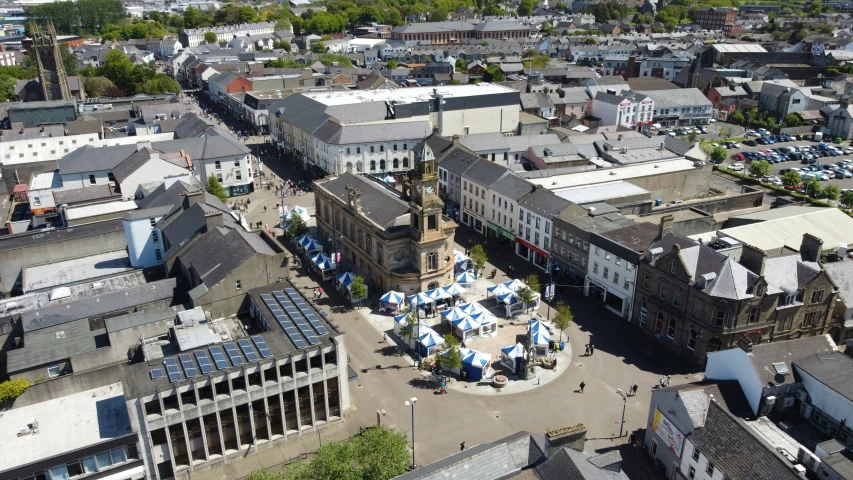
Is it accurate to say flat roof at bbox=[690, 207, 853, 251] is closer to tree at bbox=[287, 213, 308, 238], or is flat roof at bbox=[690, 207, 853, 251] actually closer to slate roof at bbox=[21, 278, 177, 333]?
tree at bbox=[287, 213, 308, 238]

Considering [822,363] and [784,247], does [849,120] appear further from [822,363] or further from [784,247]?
[822,363]

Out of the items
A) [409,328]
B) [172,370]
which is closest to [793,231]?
[409,328]

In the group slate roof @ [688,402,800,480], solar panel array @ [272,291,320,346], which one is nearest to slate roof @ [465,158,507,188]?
solar panel array @ [272,291,320,346]

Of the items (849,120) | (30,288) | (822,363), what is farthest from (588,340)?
(849,120)

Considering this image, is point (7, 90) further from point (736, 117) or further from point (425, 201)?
point (736, 117)

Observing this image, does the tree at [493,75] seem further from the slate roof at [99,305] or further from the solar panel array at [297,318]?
the solar panel array at [297,318]
